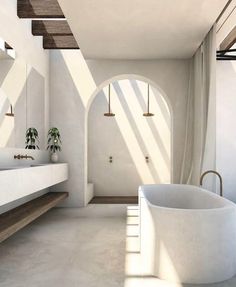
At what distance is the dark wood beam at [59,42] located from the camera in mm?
5617

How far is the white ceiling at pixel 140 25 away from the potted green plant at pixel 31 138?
1.51 metres

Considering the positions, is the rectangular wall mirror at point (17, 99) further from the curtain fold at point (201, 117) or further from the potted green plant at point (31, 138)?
the curtain fold at point (201, 117)

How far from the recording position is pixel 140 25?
427 centimetres

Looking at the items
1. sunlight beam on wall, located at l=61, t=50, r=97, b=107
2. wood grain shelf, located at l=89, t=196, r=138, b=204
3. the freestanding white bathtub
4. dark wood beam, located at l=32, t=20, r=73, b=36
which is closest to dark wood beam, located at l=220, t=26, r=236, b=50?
sunlight beam on wall, located at l=61, t=50, r=97, b=107

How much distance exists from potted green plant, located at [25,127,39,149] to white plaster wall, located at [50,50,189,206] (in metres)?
0.92

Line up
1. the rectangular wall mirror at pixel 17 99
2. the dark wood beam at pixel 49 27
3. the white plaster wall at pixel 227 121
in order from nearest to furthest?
the rectangular wall mirror at pixel 17 99, the white plaster wall at pixel 227 121, the dark wood beam at pixel 49 27

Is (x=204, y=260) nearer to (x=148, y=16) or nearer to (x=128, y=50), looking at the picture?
(x=148, y=16)

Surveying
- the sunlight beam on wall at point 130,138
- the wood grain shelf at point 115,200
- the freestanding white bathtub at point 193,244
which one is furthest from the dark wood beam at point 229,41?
the wood grain shelf at point 115,200

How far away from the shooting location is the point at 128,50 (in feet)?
17.4

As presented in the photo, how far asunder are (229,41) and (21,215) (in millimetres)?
3650

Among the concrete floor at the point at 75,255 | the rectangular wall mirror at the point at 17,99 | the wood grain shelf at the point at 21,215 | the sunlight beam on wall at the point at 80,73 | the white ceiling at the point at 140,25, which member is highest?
the white ceiling at the point at 140,25

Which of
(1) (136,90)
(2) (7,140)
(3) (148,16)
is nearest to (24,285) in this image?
(2) (7,140)

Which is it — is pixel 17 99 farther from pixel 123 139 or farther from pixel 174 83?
pixel 123 139

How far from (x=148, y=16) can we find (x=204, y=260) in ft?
9.33
